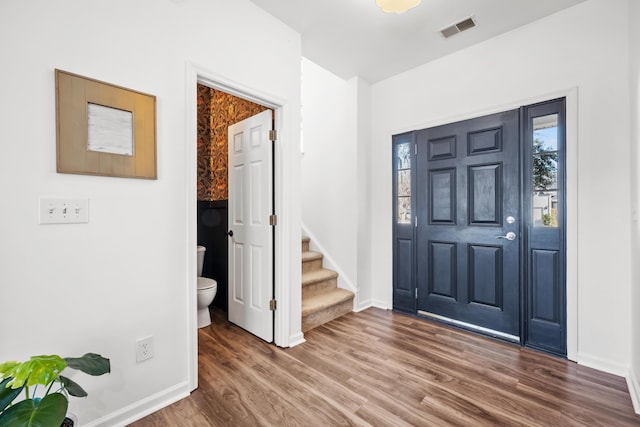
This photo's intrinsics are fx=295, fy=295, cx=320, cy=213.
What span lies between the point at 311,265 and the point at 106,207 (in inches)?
89.3

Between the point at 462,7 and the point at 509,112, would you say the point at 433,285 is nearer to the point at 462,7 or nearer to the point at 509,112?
the point at 509,112

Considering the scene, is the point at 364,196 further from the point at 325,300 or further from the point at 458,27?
the point at 458,27

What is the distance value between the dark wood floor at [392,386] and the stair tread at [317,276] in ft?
1.96

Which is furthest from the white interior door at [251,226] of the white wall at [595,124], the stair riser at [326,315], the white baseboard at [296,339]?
the white wall at [595,124]

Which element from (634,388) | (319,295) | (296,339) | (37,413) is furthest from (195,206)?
(634,388)

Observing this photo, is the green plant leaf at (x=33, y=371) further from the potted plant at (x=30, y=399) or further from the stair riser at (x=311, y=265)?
the stair riser at (x=311, y=265)

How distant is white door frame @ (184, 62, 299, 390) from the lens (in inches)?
70.7

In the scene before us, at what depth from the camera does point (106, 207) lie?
1.50 meters

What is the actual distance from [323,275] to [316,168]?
52.6 inches

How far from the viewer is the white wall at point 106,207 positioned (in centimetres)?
127

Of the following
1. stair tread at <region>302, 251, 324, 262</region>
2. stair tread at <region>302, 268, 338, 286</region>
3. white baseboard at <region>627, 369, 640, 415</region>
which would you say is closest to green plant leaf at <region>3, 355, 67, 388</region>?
stair tread at <region>302, 268, 338, 286</region>

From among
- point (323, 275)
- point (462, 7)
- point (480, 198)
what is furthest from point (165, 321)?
point (462, 7)

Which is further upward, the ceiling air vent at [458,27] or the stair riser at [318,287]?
the ceiling air vent at [458,27]

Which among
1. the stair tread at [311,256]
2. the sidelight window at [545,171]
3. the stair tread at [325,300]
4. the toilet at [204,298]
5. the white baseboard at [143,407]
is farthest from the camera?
the stair tread at [311,256]
